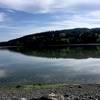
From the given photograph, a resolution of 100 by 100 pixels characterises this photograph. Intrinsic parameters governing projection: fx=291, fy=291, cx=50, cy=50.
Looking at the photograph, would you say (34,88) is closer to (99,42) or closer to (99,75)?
(99,75)

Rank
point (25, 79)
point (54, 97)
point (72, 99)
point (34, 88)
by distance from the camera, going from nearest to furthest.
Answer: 1. point (54, 97)
2. point (72, 99)
3. point (34, 88)
4. point (25, 79)

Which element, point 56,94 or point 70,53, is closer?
point 56,94

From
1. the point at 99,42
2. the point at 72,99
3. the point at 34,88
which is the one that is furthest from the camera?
the point at 99,42

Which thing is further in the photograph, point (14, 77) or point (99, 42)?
point (99, 42)

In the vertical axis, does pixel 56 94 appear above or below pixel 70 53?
above

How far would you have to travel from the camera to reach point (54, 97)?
19.4 metres

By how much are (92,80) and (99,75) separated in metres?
4.32

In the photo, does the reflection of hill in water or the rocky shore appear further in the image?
the reflection of hill in water

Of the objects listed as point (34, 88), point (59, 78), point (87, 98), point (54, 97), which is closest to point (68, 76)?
point (59, 78)

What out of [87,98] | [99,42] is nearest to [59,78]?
[87,98]

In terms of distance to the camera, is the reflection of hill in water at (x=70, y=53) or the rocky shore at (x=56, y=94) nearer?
the rocky shore at (x=56, y=94)

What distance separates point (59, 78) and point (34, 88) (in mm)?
8893

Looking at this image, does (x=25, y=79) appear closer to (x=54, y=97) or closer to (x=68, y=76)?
(x=68, y=76)

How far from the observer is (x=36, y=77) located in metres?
42.2
